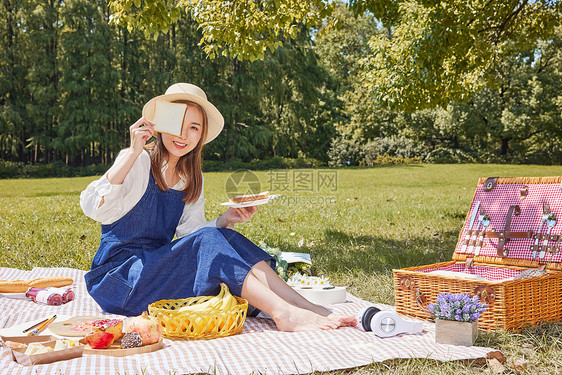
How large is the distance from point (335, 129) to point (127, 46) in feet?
41.7

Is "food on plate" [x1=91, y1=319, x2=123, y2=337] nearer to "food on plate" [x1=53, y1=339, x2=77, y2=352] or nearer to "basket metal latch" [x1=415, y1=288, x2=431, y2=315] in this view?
"food on plate" [x1=53, y1=339, x2=77, y2=352]

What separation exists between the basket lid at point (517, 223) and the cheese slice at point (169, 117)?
229 centimetres

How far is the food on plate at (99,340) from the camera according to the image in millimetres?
2438

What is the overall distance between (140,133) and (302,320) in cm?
141

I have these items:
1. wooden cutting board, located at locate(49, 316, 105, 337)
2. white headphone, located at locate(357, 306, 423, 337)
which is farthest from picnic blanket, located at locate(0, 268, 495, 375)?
wooden cutting board, located at locate(49, 316, 105, 337)

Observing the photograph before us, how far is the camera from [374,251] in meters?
5.25

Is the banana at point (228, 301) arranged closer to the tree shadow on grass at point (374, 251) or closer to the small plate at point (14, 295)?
the small plate at point (14, 295)

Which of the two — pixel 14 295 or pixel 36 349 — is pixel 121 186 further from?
pixel 14 295

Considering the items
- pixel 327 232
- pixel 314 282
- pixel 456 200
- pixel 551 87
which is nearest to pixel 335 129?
pixel 551 87

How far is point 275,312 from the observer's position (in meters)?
2.85

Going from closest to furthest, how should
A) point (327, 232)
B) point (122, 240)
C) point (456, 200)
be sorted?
point (122, 240) → point (327, 232) → point (456, 200)

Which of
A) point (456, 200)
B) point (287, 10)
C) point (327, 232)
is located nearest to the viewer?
point (287, 10)

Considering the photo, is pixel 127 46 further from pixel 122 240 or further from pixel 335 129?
pixel 122 240

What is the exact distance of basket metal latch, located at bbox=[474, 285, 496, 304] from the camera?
9.48 ft
